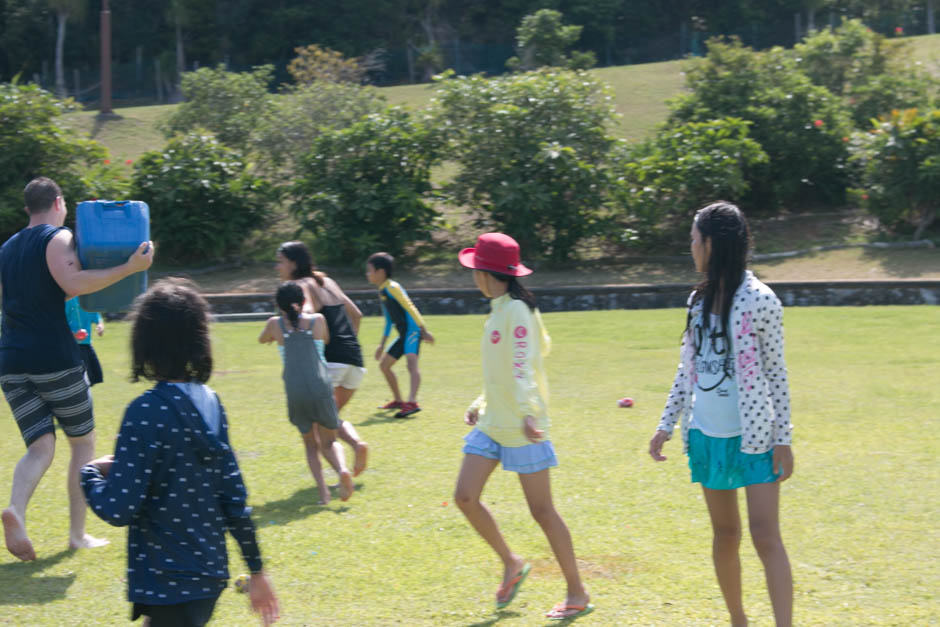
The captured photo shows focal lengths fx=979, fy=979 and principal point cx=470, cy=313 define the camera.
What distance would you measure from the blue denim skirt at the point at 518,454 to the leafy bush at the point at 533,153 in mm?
15383

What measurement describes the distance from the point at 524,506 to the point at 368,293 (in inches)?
463

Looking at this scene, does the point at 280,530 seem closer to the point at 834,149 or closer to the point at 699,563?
the point at 699,563

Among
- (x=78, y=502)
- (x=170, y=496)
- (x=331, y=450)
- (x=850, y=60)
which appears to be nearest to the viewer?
(x=170, y=496)

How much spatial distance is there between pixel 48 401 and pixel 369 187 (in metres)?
15.3

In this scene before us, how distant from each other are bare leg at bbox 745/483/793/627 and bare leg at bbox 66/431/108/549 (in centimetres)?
344

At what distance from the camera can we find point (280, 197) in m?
21.2

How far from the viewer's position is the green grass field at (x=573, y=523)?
14.6 ft

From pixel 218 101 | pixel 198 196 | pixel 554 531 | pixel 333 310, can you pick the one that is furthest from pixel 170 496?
pixel 218 101

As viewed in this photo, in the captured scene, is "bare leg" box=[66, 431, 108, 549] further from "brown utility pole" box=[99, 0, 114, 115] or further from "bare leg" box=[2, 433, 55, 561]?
"brown utility pole" box=[99, 0, 114, 115]

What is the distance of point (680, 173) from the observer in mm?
19797

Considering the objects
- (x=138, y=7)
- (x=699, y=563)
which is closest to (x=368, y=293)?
(x=699, y=563)

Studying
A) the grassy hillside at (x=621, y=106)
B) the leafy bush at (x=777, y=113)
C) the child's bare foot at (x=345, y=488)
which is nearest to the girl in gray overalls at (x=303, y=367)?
the child's bare foot at (x=345, y=488)

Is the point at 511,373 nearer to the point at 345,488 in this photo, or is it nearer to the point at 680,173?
the point at 345,488

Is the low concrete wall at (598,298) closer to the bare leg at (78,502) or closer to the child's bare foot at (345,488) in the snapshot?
the child's bare foot at (345,488)
